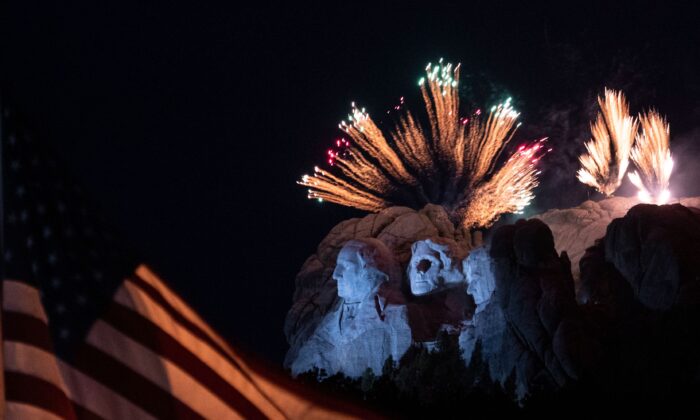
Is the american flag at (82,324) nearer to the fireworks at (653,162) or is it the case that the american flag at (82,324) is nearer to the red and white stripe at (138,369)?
the red and white stripe at (138,369)

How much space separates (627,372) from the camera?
24.5 meters

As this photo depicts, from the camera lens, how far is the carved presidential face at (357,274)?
120 feet

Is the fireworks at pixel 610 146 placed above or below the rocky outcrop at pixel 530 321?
above

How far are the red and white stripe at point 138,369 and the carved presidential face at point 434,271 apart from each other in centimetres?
3056

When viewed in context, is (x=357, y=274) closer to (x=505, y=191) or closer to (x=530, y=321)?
(x=505, y=191)

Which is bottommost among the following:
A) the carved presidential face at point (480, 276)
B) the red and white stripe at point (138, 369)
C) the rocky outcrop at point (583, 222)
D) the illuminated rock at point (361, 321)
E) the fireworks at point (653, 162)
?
the red and white stripe at point (138, 369)

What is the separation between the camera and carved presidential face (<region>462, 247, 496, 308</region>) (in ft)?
109

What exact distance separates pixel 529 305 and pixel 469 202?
14.7 meters

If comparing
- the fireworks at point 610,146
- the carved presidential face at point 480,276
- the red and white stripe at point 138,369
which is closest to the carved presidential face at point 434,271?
the carved presidential face at point 480,276

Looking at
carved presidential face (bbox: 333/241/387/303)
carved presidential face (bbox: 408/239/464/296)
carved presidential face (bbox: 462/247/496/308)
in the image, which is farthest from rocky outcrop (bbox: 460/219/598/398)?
carved presidential face (bbox: 333/241/387/303)

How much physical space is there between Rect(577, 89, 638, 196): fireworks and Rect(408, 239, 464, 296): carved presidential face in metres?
10.9

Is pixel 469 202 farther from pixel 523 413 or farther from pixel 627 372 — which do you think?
pixel 523 413

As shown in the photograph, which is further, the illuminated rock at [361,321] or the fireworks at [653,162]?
the fireworks at [653,162]

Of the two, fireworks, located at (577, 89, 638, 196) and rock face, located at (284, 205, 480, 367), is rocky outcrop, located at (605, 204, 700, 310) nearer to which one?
fireworks, located at (577, 89, 638, 196)
